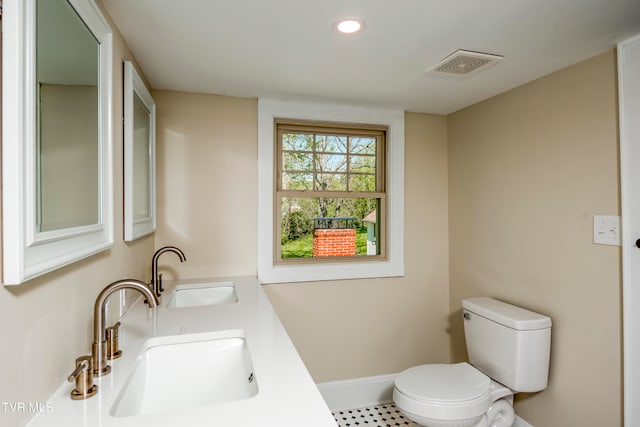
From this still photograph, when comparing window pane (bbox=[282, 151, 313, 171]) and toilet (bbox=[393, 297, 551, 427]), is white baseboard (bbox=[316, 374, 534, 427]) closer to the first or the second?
toilet (bbox=[393, 297, 551, 427])

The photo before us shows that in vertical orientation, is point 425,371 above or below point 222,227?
below

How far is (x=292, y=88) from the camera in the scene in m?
2.23

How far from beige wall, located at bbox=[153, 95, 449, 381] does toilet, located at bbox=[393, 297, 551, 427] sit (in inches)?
23.1

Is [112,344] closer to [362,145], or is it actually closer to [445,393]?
[445,393]

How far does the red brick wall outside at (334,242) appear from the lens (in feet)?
8.75

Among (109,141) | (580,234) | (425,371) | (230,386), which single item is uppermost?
(109,141)

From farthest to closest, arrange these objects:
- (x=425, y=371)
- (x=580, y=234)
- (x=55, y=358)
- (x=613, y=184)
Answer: (x=425, y=371), (x=580, y=234), (x=613, y=184), (x=55, y=358)

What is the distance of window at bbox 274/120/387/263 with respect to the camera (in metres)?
2.59

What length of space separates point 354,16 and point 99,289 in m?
1.37

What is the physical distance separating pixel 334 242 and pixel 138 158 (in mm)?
1448

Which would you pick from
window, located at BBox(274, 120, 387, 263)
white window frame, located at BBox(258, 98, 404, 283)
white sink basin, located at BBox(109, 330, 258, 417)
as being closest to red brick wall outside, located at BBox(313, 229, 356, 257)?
window, located at BBox(274, 120, 387, 263)

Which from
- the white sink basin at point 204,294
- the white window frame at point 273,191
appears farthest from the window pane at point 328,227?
the white sink basin at point 204,294

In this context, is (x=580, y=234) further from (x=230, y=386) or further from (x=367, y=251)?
(x=230, y=386)

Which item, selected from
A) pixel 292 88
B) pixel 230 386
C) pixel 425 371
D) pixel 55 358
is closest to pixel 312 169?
pixel 292 88
